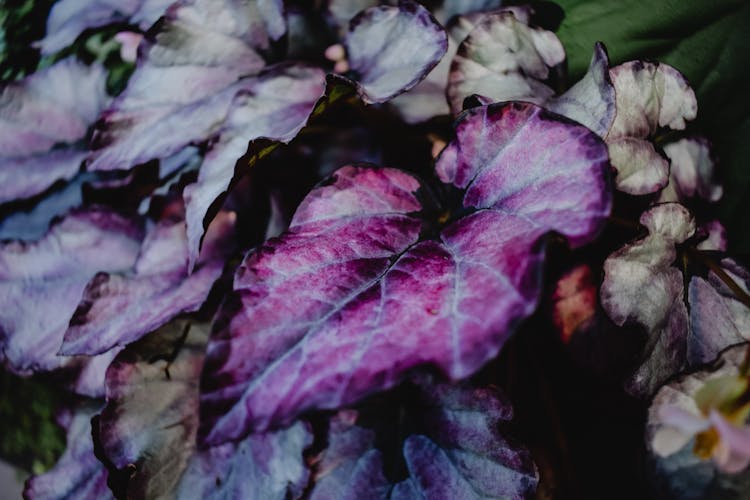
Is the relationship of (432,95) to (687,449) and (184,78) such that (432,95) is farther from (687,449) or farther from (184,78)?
(687,449)

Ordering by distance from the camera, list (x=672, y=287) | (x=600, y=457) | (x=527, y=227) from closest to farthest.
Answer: (x=527, y=227) → (x=672, y=287) → (x=600, y=457)

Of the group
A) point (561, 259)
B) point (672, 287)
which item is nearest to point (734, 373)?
point (672, 287)

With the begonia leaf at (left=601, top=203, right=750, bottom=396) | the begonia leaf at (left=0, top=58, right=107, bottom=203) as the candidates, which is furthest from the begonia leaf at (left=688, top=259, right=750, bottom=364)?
the begonia leaf at (left=0, top=58, right=107, bottom=203)

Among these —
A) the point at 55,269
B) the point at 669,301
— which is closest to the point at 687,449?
the point at 669,301

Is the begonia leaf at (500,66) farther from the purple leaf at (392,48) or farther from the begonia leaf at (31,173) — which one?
the begonia leaf at (31,173)

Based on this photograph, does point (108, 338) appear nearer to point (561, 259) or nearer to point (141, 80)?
point (141, 80)

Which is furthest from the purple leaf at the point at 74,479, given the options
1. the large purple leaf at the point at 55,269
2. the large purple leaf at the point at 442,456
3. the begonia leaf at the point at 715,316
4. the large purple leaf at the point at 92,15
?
the begonia leaf at the point at 715,316
